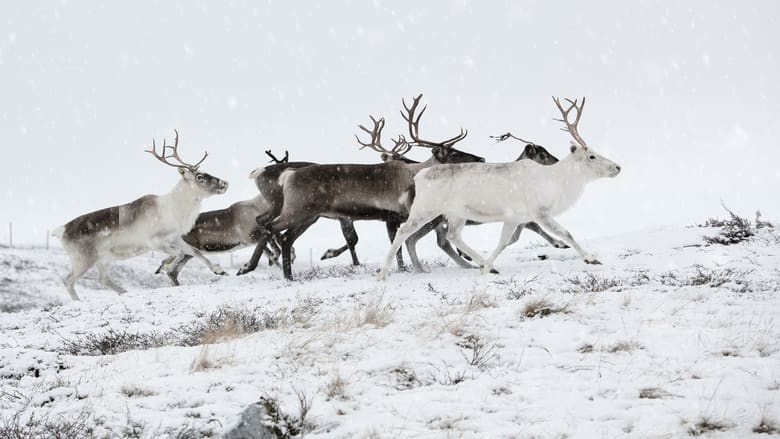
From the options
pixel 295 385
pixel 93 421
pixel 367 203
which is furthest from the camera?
pixel 367 203

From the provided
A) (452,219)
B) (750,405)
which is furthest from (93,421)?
(452,219)

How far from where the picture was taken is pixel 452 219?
30.6 ft

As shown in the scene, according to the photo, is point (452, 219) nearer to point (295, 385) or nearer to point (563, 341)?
point (563, 341)

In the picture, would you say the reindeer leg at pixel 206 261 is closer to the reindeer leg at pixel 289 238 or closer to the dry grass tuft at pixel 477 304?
the reindeer leg at pixel 289 238

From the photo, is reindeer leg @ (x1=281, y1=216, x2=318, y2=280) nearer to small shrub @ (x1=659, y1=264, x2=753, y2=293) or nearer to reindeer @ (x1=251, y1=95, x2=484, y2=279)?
reindeer @ (x1=251, y1=95, x2=484, y2=279)

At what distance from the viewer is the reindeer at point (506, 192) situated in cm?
884

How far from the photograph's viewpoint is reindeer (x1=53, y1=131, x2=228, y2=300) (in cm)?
1144

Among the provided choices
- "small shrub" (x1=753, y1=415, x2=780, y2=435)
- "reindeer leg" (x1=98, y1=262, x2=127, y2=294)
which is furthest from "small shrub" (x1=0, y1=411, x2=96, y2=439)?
"reindeer leg" (x1=98, y1=262, x2=127, y2=294)

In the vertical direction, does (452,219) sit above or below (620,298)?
above

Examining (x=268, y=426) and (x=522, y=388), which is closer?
(x=268, y=426)

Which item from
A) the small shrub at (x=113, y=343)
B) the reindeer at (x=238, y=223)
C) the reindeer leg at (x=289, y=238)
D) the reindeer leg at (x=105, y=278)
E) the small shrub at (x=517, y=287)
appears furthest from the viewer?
the reindeer at (x=238, y=223)

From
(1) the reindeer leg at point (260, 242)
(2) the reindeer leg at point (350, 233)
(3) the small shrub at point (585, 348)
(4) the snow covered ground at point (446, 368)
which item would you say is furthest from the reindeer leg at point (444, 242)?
(3) the small shrub at point (585, 348)

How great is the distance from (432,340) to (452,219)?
15.6 feet

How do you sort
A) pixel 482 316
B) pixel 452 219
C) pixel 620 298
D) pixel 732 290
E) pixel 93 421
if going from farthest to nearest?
pixel 452 219 → pixel 732 290 → pixel 620 298 → pixel 482 316 → pixel 93 421
